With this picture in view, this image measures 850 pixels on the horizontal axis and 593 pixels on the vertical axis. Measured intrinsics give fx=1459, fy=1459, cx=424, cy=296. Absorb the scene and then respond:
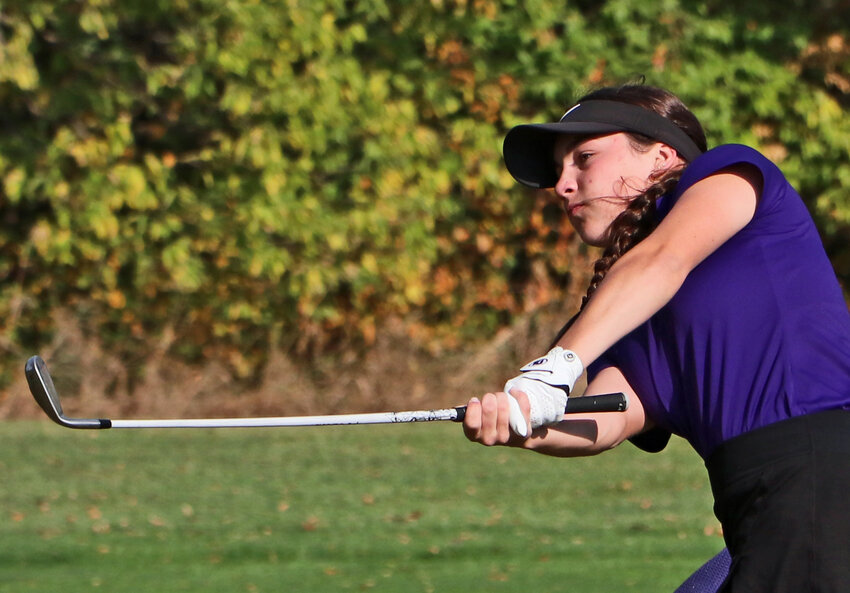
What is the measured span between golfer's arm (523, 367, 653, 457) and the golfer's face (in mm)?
326

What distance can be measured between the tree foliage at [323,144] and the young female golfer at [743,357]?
9842 mm

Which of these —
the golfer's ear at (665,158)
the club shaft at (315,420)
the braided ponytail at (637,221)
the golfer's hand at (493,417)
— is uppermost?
the golfer's ear at (665,158)

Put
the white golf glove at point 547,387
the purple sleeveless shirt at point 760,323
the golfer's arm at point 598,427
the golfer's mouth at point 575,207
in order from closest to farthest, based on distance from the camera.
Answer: the white golf glove at point 547,387, the purple sleeveless shirt at point 760,323, the golfer's mouth at point 575,207, the golfer's arm at point 598,427

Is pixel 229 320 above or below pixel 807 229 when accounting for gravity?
above

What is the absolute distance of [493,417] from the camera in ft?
8.88

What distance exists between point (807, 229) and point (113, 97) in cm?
1043

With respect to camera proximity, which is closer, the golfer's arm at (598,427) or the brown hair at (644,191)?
the brown hair at (644,191)

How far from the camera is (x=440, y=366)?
13.6 m

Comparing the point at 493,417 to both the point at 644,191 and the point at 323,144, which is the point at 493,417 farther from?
the point at 323,144

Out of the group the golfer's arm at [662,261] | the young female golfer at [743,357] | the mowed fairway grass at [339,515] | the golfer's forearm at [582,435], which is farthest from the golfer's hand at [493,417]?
the mowed fairway grass at [339,515]

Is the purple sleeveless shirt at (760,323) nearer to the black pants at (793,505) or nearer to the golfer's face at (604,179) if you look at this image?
the black pants at (793,505)

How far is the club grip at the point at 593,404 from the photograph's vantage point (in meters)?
2.83

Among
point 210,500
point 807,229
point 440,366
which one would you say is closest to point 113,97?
point 440,366

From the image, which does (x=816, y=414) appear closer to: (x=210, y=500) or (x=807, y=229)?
(x=807, y=229)
